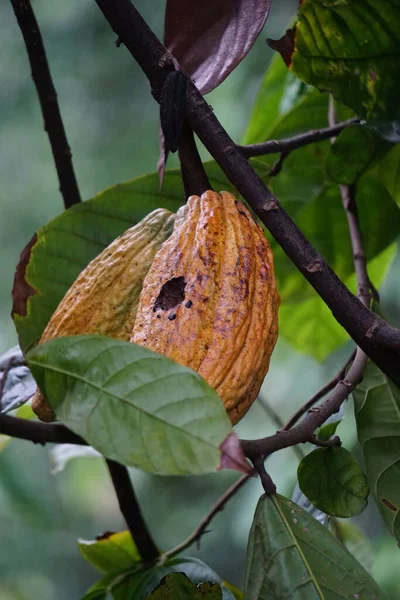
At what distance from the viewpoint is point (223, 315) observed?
65 centimetres

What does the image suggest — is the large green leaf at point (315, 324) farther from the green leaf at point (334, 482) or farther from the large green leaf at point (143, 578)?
the green leaf at point (334, 482)

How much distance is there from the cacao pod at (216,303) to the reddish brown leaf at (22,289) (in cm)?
34

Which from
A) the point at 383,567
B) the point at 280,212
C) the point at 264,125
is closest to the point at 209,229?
the point at 280,212

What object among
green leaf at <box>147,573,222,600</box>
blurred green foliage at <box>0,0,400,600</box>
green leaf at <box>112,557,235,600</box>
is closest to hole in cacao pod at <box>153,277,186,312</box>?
green leaf at <box>147,573,222,600</box>

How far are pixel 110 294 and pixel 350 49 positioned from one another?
41 cm

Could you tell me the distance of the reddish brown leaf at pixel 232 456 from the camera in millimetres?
518

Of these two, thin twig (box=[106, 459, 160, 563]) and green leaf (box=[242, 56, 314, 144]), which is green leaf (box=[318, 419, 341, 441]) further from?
green leaf (box=[242, 56, 314, 144])

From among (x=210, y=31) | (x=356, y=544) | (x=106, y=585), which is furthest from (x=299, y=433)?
(x=356, y=544)

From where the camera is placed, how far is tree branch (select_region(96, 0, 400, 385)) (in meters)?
0.67

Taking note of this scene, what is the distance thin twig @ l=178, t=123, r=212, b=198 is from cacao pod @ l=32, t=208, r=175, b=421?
6 cm

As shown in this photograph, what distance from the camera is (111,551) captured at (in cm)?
120

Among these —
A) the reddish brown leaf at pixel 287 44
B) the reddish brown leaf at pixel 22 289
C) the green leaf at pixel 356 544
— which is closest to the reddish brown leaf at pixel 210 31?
the reddish brown leaf at pixel 287 44

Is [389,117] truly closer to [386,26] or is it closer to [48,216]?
[386,26]

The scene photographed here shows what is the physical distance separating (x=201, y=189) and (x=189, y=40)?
197 millimetres
